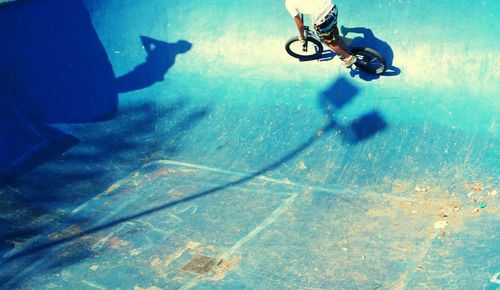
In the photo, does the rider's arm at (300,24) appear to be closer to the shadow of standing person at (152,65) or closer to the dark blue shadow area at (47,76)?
the shadow of standing person at (152,65)

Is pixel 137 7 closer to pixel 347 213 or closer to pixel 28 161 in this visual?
pixel 28 161

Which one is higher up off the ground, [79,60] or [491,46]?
[79,60]

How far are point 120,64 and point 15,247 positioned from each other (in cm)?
416

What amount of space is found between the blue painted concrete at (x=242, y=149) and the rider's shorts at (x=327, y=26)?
0.95 metres

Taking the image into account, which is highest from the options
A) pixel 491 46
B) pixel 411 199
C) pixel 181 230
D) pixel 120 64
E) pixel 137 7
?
pixel 137 7

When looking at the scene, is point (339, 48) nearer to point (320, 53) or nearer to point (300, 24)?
point (300, 24)

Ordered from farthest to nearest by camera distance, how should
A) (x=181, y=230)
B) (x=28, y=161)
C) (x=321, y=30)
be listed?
(x=28, y=161), (x=321, y=30), (x=181, y=230)

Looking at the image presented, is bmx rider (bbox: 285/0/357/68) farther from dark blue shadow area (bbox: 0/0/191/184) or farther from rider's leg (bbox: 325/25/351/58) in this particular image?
dark blue shadow area (bbox: 0/0/191/184)

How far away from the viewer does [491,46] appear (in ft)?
24.6

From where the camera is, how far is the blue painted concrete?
6262mm

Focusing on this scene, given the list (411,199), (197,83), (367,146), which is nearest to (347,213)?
(411,199)

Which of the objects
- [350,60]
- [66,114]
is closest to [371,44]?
[350,60]

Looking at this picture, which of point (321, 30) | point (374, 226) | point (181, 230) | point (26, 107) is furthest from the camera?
point (26, 107)

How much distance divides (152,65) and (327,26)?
383cm
